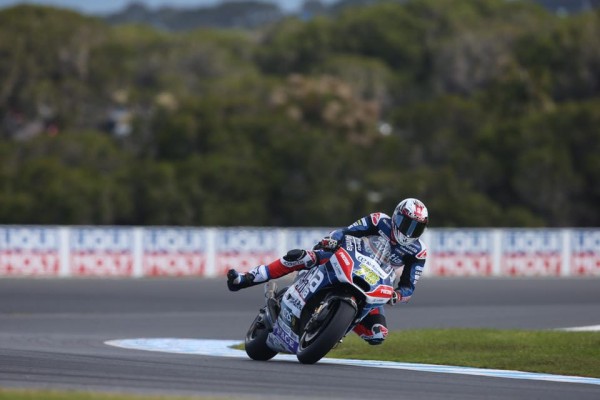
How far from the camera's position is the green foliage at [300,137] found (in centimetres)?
4356

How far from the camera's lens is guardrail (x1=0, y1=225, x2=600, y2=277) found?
1101 inches

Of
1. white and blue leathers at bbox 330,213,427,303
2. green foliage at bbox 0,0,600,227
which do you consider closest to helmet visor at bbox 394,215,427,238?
white and blue leathers at bbox 330,213,427,303

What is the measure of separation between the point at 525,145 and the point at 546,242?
15633 mm

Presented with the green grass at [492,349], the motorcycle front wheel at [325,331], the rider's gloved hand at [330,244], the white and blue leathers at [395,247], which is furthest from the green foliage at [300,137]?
the motorcycle front wheel at [325,331]

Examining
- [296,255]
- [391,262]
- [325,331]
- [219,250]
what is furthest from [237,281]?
[219,250]

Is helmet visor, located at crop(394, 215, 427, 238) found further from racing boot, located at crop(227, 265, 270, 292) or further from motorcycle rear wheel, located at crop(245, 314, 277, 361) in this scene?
motorcycle rear wheel, located at crop(245, 314, 277, 361)

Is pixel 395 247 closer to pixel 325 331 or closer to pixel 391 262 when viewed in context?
pixel 391 262

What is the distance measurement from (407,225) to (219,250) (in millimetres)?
17504

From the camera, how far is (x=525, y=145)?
45.1 m

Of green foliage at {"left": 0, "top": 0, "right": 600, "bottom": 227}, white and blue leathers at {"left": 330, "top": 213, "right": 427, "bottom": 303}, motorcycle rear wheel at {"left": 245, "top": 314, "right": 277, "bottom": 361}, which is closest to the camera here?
white and blue leathers at {"left": 330, "top": 213, "right": 427, "bottom": 303}

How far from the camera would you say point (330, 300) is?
1122 centimetres

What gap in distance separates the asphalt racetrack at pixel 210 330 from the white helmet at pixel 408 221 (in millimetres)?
1234

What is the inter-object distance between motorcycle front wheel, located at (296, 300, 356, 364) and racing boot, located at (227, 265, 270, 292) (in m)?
0.78

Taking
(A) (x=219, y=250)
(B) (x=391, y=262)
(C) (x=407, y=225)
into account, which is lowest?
(A) (x=219, y=250)
